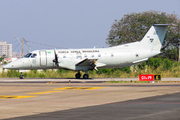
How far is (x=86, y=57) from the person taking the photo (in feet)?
108

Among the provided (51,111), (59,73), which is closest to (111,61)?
(59,73)

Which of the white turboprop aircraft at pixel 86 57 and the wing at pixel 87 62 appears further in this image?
the white turboprop aircraft at pixel 86 57

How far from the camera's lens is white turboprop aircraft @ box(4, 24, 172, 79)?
3262 centimetres

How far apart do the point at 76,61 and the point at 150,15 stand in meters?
31.0

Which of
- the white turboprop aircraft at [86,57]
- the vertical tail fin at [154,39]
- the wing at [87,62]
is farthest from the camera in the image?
the vertical tail fin at [154,39]

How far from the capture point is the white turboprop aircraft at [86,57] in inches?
1284

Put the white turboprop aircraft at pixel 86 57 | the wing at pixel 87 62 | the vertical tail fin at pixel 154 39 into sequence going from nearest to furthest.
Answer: the wing at pixel 87 62, the white turboprop aircraft at pixel 86 57, the vertical tail fin at pixel 154 39

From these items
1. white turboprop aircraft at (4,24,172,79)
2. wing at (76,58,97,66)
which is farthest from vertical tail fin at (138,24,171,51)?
wing at (76,58,97,66)

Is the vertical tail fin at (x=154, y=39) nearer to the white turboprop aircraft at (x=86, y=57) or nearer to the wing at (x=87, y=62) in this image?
the white turboprop aircraft at (x=86, y=57)

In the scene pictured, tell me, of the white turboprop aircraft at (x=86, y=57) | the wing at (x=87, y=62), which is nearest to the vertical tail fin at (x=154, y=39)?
the white turboprop aircraft at (x=86, y=57)

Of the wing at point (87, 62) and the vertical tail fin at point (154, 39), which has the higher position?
the vertical tail fin at point (154, 39)

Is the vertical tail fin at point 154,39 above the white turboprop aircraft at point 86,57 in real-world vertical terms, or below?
above

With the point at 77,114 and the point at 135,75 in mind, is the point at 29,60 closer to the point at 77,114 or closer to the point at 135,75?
the point at 135,75

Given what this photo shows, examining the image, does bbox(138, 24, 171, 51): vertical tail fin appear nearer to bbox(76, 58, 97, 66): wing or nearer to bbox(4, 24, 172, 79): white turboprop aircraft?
bbox(4, 24, 172, 79): white turboprop aircraft
